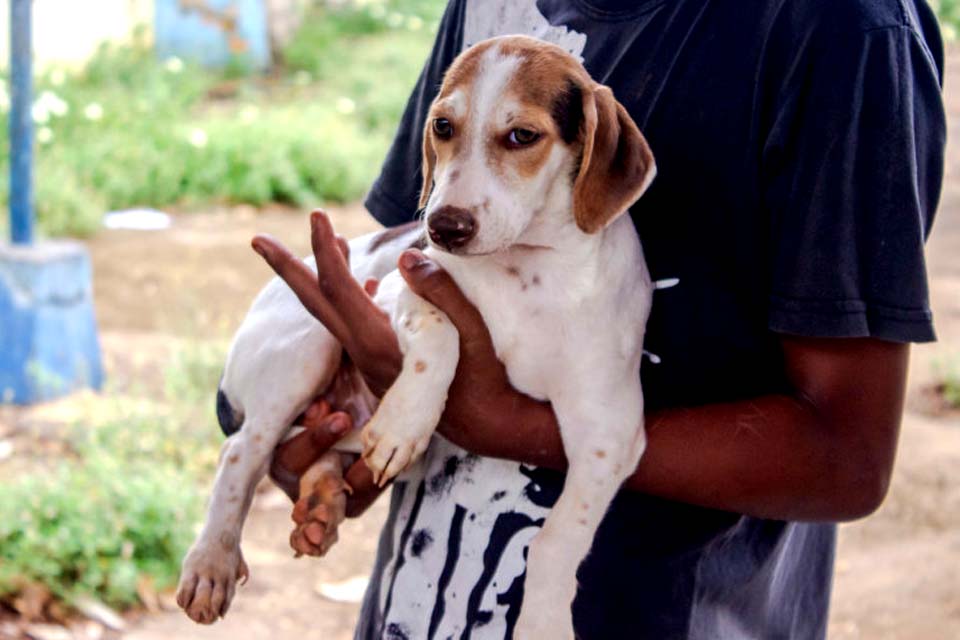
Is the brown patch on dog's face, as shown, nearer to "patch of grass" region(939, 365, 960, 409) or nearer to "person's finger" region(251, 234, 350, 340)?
"person's finger" region(251, 234, 350, 340)

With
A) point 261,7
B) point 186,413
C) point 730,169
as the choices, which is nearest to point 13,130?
point 186,413

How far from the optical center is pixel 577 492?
1771 millimetres

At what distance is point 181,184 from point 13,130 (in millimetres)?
2894

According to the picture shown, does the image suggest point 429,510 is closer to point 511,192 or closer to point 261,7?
point 511,192

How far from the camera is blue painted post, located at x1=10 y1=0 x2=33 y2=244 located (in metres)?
6.00

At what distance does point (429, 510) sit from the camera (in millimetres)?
A: 1926

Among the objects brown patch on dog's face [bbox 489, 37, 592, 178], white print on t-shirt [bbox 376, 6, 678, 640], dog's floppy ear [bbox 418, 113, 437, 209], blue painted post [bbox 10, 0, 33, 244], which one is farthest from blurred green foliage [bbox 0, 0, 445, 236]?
brown patch on dog's face [bbox 489, 37, 592, 178]

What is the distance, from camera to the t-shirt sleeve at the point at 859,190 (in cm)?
158

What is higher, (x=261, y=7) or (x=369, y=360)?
(x=369, y=360)

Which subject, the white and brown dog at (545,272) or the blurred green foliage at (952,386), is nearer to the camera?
the white and brown dog at (545,272)

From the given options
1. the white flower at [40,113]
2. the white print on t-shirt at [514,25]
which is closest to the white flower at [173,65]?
the white flower at [40,113]

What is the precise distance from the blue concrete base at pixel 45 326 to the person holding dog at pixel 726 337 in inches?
170

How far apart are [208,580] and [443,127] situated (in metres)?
0.86

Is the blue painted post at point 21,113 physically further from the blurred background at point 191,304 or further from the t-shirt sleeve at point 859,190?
the t-shirt sleeve at point 859,190
